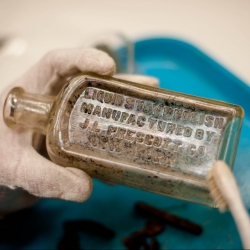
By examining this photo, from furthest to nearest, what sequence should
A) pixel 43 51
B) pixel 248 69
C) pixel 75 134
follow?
pixel 43 51 → pixel 248 69 → pixel 75 134

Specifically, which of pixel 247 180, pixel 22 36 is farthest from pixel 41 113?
pixel 22 36

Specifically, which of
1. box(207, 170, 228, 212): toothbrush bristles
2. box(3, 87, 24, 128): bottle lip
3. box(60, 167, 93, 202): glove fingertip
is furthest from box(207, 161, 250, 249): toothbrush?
box(3, 87, 24, 128): bottle lip

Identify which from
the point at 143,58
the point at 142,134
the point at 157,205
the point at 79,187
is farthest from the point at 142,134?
the point at 143,58

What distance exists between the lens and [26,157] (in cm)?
52

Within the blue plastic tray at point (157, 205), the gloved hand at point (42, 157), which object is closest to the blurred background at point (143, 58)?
the blue plastic tray at point (157, 205)

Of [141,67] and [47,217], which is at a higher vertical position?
[141,67]

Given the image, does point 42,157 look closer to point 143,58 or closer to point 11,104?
point 11,104

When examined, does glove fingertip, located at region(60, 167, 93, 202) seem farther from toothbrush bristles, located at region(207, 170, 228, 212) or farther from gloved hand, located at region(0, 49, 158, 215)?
toothbrush bristles, located at region(207, 170, 228, 212)

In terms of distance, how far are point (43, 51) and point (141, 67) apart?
32 centimetres

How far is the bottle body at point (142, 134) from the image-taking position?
1.39ft

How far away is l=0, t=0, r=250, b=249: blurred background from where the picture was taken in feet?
2.27

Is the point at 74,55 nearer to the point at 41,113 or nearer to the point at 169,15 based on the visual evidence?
the point at 41,113

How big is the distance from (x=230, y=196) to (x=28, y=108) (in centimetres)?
35

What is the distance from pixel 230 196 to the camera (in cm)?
33
